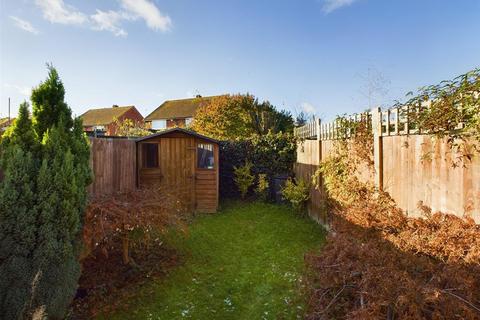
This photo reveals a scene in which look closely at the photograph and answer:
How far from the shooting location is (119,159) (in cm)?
764

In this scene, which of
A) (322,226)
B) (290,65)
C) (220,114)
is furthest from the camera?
(220,114)

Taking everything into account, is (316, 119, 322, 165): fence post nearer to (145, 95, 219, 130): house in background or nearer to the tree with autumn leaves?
the tree with autumn leaves

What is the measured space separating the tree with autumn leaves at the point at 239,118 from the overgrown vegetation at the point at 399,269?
41.3ft

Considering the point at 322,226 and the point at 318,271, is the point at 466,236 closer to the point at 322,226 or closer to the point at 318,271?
the point at 318,271

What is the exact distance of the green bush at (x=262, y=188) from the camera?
9625 mm

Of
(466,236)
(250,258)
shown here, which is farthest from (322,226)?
(466,236)

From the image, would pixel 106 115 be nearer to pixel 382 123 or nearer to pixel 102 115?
pixel 102 115

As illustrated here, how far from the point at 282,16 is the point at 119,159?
6462 mm

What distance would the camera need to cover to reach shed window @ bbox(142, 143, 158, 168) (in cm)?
885

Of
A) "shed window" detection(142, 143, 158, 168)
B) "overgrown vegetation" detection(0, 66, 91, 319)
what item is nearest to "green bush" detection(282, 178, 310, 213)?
"shed window" detection(142, 143, 158, 168)

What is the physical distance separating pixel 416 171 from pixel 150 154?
7.49 m

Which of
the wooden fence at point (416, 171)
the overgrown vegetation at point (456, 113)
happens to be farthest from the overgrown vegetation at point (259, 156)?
the overgrown vegetation at point (456, 113)

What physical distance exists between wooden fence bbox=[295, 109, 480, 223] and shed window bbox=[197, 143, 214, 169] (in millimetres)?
4612

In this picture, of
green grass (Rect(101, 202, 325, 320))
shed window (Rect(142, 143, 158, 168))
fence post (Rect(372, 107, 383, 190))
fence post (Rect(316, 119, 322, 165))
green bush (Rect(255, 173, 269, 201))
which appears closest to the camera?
green grass (Rect(101, 202, 325, 320))
